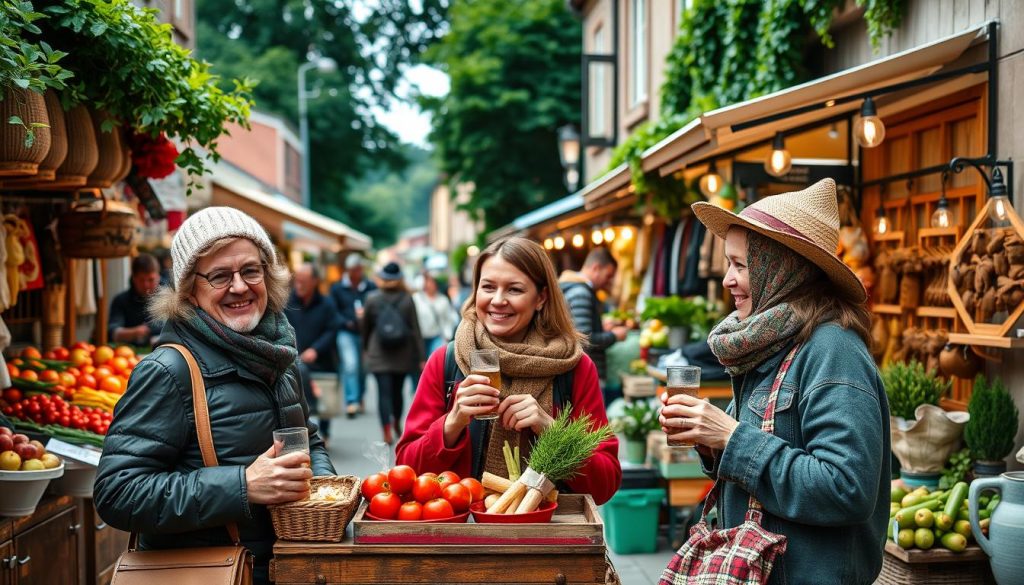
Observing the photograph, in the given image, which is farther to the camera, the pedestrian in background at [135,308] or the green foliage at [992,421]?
the pedestrian in background at [135,308]

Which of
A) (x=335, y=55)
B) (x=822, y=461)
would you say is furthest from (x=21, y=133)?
(x=335, y=55)

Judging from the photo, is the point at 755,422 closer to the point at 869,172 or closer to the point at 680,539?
the point at 680,539

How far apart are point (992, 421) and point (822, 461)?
3.20m

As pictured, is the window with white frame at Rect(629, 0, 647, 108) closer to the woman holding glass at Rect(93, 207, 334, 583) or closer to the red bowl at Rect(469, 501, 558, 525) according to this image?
the woman holding glass at Rect(93, 207, 334, 583)

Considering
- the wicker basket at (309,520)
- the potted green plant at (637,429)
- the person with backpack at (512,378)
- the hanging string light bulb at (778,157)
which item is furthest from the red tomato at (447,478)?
the potted green plant at (637,429)

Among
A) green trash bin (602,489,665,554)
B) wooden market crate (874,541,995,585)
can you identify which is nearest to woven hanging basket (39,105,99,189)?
green trash bin (602,489,665,554)

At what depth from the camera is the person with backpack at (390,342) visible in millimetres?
10391

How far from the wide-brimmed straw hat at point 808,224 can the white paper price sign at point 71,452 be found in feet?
10.9

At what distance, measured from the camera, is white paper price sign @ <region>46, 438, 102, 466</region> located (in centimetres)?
454

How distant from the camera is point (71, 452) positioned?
4555mm

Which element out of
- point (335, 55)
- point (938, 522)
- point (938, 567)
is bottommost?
point (938, 567)

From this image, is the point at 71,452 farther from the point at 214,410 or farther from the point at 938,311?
the point at 938,311

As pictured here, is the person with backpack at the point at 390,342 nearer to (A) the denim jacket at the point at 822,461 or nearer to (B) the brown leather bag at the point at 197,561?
(B) the brown leather bag at the point at 197,561

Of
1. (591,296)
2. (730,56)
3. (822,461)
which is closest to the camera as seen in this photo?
(822,461)
